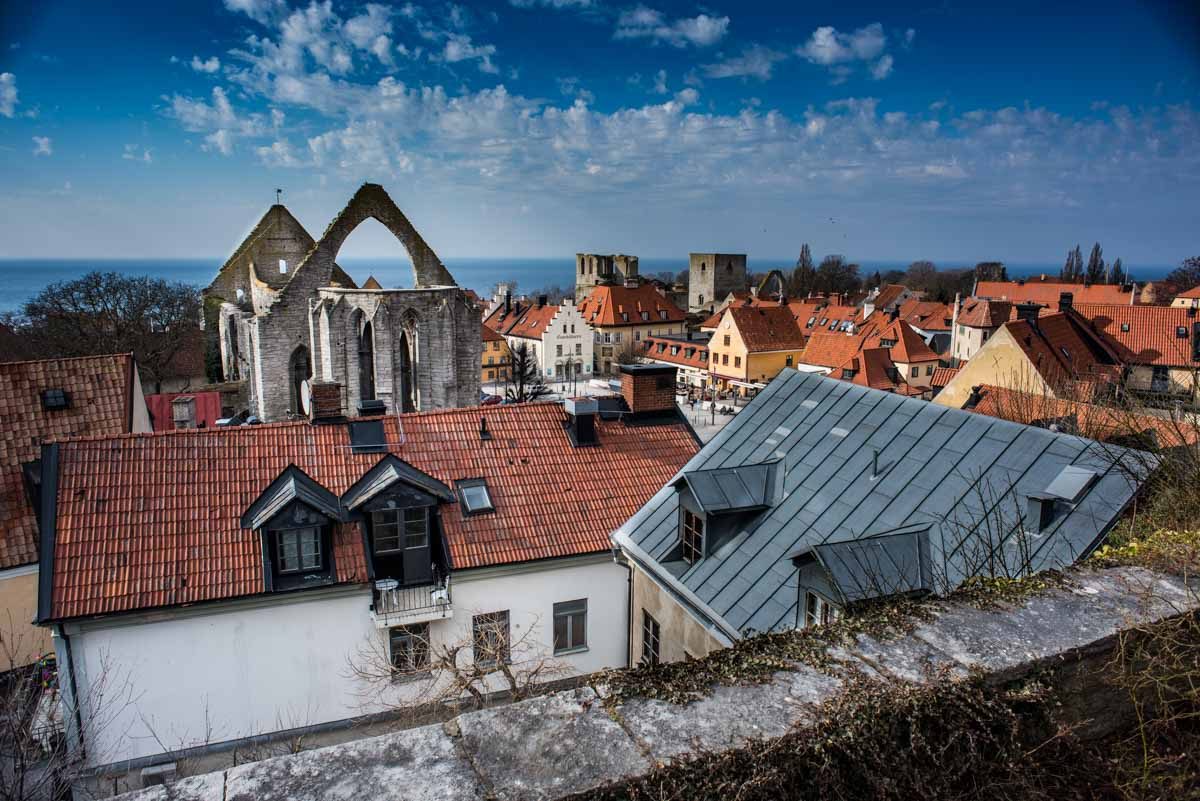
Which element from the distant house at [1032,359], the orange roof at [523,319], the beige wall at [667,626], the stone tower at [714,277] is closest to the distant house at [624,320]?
the orange roof at [523,319]

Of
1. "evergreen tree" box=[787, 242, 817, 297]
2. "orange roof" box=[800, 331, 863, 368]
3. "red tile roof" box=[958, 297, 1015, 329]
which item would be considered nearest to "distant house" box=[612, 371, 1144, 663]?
"orange roof" box=[800, 331, 863, 368]

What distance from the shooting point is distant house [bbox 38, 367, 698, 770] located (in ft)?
37.9

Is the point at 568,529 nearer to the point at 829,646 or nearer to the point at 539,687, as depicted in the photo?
the point at 539,687

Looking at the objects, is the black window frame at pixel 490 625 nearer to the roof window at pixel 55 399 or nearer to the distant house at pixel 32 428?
the distant house at pixel 32 428

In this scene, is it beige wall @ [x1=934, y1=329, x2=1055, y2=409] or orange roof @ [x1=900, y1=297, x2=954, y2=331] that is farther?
orange roof @ [x1=900, y1=297, x2=954, y2=331]

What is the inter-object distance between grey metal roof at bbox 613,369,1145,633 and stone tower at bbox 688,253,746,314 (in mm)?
82901

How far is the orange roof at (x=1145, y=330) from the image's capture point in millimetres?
35969

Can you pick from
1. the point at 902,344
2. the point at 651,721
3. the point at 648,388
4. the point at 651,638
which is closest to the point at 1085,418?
the point at 648,388

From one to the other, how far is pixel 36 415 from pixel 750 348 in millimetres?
45511

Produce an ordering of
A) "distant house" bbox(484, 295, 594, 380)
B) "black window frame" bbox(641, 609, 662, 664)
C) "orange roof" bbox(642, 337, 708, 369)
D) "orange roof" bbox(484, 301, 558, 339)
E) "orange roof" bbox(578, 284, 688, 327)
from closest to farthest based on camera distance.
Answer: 1. "black window frame" bbox(641, 609, 662, 664)
2. "orange roof" bbox(642, 337, 708, 369)
3. "distant house" bbox(484, 295, 594, 380)
4. "orange roof" bbox(484, 301, 558, 339)
5. "orange roof" bbox(578, 284, 688, 327)

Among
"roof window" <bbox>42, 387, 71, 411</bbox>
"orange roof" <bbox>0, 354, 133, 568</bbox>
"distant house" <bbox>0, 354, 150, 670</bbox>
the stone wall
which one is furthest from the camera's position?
"roof window" <bbox>42, 387, 71, 411</bbox>

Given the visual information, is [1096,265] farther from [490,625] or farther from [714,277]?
[490,625]

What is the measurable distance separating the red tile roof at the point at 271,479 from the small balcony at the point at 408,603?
0.49 meters

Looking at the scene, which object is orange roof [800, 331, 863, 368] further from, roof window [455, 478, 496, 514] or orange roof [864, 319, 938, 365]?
roof window [455, 478, 496, 514]
